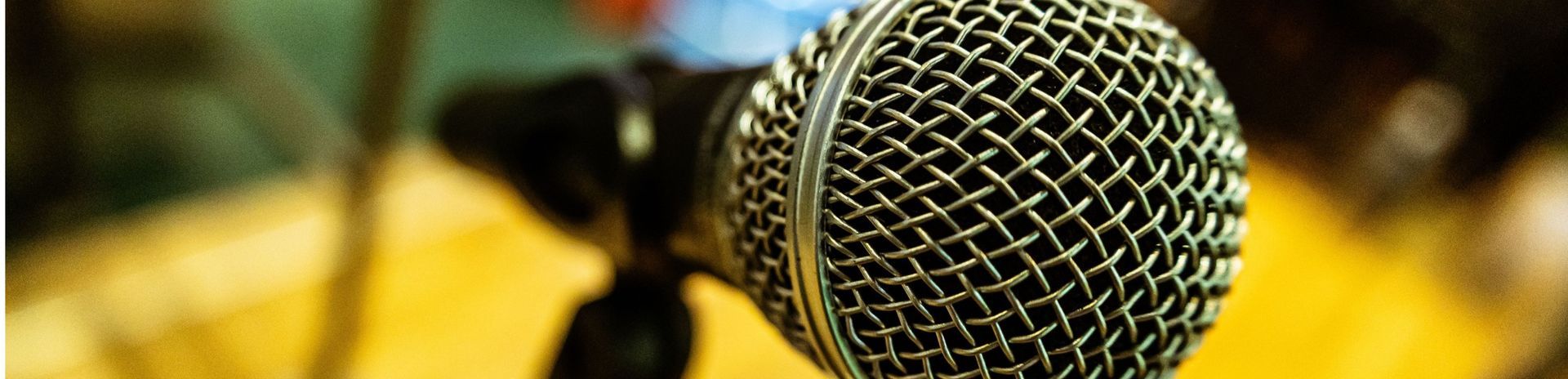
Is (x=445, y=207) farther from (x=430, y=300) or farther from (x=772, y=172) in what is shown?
(x=772, y=172)

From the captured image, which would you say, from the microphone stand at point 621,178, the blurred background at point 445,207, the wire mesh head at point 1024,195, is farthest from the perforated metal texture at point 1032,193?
the blurred background at point 445,207

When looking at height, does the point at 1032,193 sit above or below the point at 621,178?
above

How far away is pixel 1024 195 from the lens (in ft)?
0.83

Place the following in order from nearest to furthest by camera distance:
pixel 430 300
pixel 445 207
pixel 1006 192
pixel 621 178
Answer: pixel 1006 192 → pixel 621 178 → pixel 430 300 → pixel 445 207

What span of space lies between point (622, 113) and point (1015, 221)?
0.76 feet

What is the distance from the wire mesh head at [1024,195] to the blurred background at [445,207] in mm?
382

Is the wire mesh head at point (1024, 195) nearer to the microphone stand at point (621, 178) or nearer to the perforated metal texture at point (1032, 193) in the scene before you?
the perforated metal texture at point (1032, 193)

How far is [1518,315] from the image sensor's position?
1.00 metres

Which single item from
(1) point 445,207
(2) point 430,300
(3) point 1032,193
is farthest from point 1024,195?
(1) point 445,207

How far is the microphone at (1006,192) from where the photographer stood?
0.25 meters

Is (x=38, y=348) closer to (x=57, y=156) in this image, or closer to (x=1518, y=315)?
(x=57, y=156)

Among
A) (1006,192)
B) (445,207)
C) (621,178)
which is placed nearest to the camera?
(1006,192)

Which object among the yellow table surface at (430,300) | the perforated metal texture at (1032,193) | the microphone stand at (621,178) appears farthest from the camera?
the yellow table surface at (430,300)

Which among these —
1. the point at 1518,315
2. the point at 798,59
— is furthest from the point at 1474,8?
the point at 798,59
